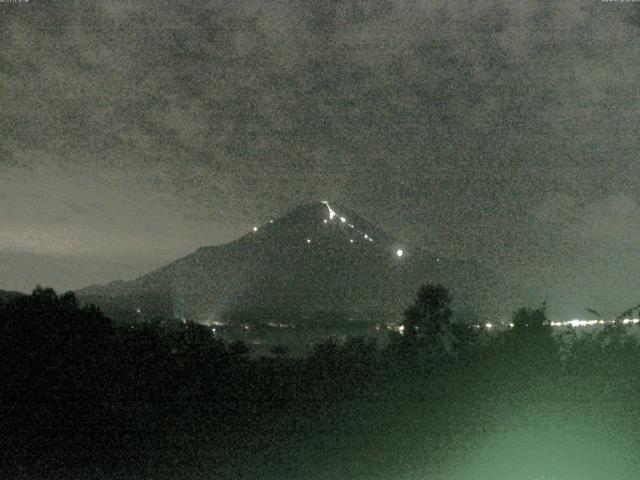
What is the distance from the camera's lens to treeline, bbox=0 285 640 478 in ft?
28.7

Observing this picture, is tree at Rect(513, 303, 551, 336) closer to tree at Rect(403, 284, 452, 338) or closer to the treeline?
the treeline

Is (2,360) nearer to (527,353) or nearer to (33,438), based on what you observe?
(33,438)

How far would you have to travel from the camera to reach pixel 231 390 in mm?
10430

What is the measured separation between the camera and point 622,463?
8.34 m

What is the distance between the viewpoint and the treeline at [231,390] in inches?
345

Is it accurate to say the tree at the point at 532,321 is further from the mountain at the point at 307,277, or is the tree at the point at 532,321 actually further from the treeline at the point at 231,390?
the mountain at the point at 307,277

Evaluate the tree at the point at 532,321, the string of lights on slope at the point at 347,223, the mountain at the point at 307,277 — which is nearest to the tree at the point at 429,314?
the tree at the point at 532,321

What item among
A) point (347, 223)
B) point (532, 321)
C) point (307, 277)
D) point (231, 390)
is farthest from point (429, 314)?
point (347, 223)

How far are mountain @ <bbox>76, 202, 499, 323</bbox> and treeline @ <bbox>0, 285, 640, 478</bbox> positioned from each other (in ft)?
53.1

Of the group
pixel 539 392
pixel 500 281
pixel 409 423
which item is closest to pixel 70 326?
pixel 409 423

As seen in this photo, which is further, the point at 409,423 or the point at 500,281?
the point at 500,281

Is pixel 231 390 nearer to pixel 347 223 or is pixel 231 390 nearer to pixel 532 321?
pixel 532 321

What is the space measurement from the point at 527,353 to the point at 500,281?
3225cm

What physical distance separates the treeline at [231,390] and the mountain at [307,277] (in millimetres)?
16187
